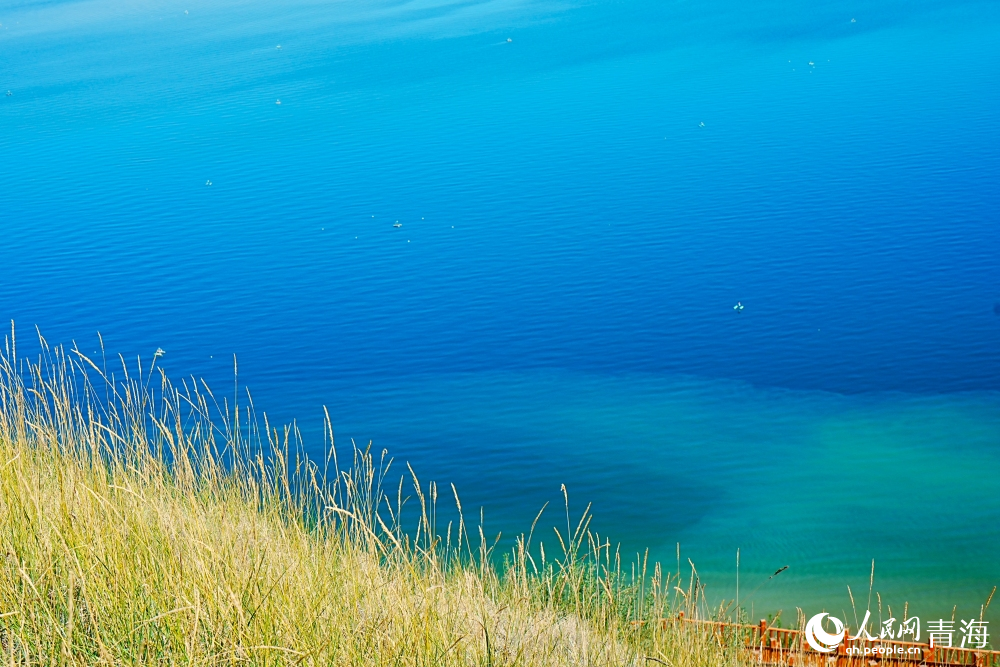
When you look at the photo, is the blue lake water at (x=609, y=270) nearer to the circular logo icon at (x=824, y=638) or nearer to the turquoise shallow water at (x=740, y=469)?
the turquoise shallow water at (x=740, y=469)

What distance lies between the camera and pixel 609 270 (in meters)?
11.3

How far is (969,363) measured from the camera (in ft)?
30.7

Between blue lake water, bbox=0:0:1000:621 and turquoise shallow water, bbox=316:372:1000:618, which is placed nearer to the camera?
turquoise shallow water, bbox=316:372:1000:618

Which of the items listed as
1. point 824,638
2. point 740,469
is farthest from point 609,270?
point 824,638

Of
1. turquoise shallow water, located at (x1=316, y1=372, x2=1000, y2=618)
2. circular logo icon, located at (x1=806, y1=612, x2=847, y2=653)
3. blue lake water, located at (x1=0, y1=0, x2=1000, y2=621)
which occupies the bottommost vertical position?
circular logo icon, located at (x1=806, y1=612, x2=847, y2=653)

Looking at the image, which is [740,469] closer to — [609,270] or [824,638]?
[824,638]

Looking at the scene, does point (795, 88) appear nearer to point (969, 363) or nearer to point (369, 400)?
point (969, 363)

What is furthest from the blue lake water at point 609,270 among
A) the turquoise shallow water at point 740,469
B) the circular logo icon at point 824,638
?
the circular logo icon at point 824,638

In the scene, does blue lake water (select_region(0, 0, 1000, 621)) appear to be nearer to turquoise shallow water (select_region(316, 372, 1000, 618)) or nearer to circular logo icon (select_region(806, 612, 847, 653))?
turquoise shallow water (select_region(316, 372, 1000, 618))

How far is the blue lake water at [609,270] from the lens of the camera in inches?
309

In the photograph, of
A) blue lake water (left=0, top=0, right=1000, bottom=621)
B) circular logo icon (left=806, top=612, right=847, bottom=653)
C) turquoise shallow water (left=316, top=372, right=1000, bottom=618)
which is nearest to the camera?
circular logo icon (left=806, top=612, right=847, bottom=653)

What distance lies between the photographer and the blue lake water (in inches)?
309

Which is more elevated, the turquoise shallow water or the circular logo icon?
the turquoise shallow water

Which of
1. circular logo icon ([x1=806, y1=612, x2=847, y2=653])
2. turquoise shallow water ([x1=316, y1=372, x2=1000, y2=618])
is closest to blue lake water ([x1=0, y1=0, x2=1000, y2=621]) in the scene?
turquoise shallow water ([x1=316, y1=372, x2=1000, y2=618])
